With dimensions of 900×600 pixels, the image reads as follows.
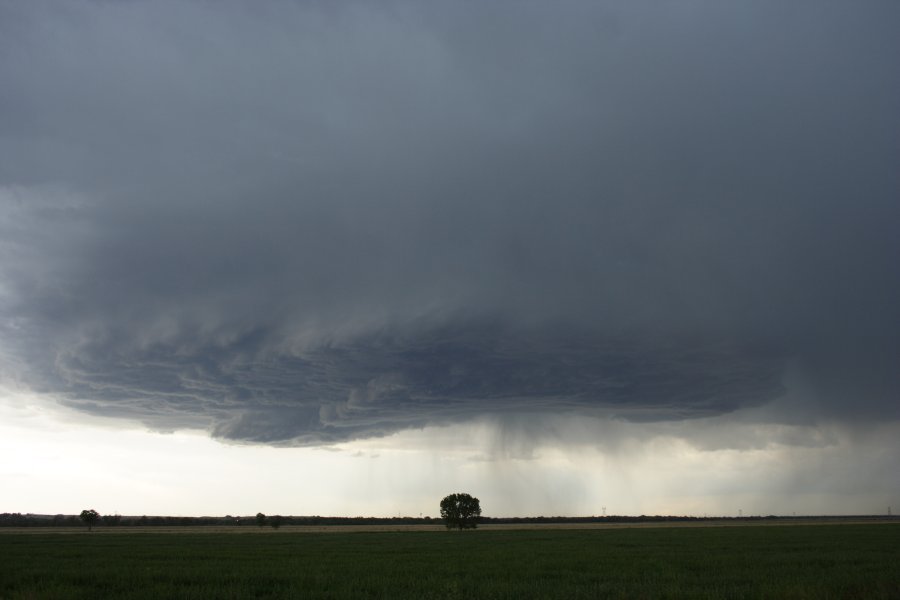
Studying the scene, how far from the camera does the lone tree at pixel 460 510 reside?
157m

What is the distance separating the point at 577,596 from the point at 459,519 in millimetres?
138690

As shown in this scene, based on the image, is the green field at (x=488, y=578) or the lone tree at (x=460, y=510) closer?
the green field at (x=488, y=578)

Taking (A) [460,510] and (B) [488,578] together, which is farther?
(A) [460,510]

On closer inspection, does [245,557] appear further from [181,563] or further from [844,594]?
[844,594]

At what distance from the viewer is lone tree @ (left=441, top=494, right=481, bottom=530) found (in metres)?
157

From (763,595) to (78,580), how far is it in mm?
33891

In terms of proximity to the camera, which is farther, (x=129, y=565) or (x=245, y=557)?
(x=245, y=557)

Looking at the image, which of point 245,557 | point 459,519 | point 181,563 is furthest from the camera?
point 459,519

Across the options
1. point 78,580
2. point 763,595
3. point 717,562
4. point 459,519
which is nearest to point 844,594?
point 763,595

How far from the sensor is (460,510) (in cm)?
15775

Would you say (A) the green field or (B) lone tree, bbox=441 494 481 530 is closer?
(A) the green field

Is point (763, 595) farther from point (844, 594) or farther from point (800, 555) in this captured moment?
point (800, 555)

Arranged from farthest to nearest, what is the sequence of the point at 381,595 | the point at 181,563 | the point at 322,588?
the point at 181,563 < the point at 322,588 < the point at 381,595

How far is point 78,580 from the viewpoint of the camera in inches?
1351
